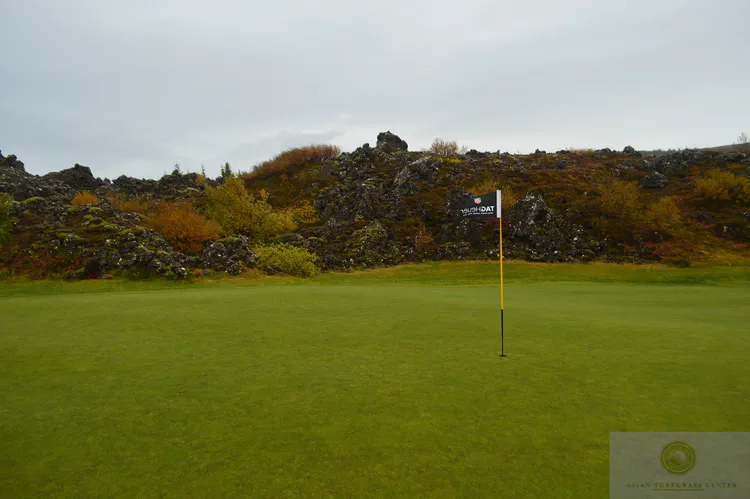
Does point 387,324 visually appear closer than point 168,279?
Yes

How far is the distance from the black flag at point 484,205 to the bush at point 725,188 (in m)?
43.5

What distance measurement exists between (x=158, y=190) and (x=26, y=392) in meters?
60.6

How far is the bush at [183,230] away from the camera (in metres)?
30.5

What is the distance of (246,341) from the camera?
7977 millimetres

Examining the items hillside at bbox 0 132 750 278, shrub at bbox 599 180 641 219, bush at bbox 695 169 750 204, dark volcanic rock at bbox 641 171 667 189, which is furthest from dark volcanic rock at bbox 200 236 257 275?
bush at bbox 695 169 750 204

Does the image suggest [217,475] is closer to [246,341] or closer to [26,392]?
[26,392]

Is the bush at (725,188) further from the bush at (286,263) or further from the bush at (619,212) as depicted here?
the bush at (286,263)

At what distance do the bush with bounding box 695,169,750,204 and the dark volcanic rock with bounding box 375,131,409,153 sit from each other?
35218 mm

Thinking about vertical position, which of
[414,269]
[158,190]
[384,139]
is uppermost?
[384,139]

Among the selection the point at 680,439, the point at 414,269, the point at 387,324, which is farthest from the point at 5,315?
the point at 414,269

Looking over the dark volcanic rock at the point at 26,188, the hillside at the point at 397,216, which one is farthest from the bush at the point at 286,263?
the dark volcanic rock at the point at 26,188

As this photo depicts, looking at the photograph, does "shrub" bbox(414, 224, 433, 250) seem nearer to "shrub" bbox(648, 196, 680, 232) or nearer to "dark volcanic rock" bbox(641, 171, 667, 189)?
"shrub" bbox(648, 196, 680, 232)

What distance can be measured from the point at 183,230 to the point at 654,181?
155 ft

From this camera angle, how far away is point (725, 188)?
40.7 m
